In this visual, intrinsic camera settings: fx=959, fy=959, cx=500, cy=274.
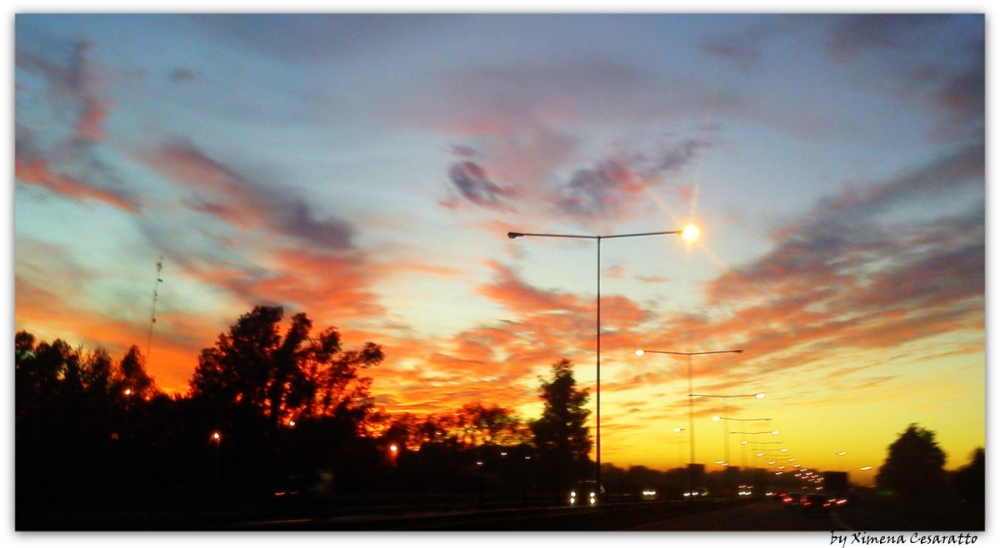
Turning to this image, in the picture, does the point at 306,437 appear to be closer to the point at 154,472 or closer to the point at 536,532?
the point at 154,472

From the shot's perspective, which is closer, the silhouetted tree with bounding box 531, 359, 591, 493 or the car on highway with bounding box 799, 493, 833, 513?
the car on highway with bounding box 799, 493, 833, 513

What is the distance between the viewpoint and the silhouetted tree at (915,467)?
143ft

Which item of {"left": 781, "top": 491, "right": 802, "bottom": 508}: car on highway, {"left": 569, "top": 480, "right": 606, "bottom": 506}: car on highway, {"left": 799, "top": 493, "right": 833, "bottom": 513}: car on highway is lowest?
{"left": 781, "top": 491, "right": 802, "bottom": 508}: car on highway

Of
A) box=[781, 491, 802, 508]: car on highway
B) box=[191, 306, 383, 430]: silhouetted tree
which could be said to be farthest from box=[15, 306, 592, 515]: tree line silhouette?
box=[781, 491, 802, 508]: car on highway

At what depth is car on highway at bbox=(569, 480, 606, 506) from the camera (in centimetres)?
4086

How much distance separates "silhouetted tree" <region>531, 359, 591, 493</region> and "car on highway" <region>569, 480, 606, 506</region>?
4858cm

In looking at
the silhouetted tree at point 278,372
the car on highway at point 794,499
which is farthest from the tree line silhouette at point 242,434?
the car on highway at point 794,499

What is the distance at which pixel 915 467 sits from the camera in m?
62.3

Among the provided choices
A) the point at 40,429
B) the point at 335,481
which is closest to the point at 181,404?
the point at 335,481

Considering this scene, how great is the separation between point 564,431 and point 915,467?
52.1 meters

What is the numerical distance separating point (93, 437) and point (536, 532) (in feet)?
121

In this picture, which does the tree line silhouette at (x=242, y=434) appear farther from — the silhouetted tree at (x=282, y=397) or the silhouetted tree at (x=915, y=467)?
the silhouetted tree at (x=915, y=467)

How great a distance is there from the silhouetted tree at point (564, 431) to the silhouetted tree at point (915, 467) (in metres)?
35.7

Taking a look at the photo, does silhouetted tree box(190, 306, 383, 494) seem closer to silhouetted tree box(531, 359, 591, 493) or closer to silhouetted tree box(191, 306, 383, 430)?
silhouetted tree box(191, 306, 383, 430)
